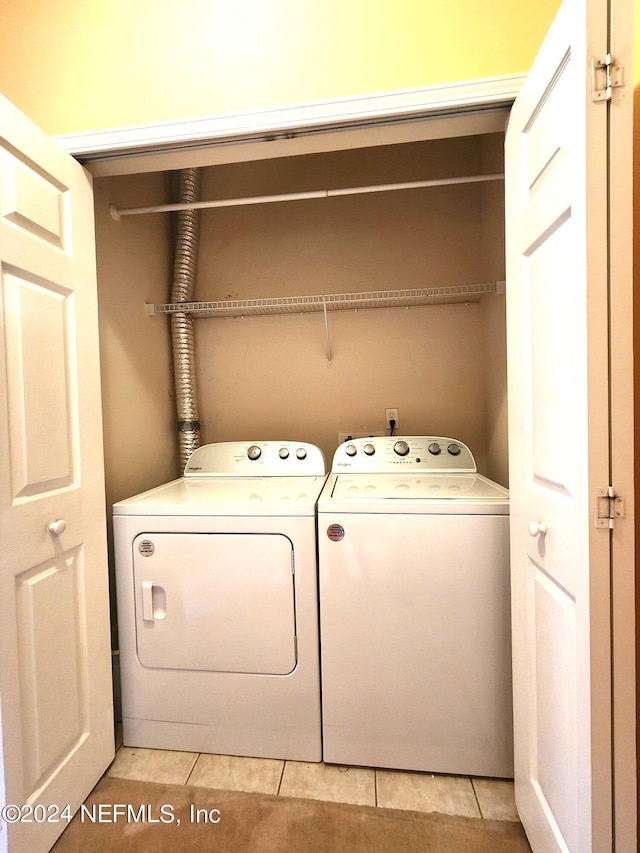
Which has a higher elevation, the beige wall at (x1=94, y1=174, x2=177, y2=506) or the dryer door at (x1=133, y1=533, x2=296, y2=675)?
the beige wall at (x1=94, y1=174, x2=177, y2=506)

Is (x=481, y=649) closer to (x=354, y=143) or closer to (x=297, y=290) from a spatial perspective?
(x=354, y=143)

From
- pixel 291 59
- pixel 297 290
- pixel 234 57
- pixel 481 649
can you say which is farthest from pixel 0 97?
pixel 481 649

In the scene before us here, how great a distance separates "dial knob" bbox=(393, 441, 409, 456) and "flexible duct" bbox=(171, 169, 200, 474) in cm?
106

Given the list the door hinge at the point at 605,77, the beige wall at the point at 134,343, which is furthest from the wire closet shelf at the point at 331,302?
the door hinge at the point at 605,77

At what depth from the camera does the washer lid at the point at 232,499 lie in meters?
1.41

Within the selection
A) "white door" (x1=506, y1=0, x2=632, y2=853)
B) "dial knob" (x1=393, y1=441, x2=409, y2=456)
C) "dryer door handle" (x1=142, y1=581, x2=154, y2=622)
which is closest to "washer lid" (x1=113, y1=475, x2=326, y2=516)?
"dryer door handle" (x1=142, y1=581, x2=154, y2=622)

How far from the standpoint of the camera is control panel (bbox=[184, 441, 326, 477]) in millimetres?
1967

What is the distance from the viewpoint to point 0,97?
3.28ft

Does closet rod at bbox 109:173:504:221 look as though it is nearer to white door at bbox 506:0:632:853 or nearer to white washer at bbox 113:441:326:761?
white door at bbox 506:0:632:853

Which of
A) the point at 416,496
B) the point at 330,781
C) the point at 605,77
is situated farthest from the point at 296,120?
the point at 330,781

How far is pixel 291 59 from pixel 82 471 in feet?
4.51

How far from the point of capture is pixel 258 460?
2008mm

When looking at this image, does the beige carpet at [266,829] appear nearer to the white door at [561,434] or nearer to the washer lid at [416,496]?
the white door at [561,434]

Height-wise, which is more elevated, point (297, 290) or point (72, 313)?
point (297, 290)
